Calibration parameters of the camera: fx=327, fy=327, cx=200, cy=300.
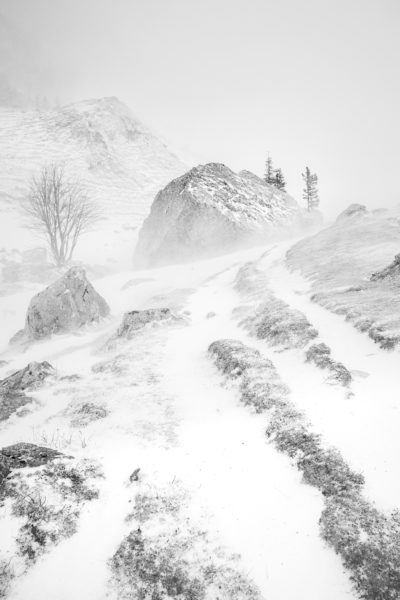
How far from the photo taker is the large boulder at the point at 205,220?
1427 inches

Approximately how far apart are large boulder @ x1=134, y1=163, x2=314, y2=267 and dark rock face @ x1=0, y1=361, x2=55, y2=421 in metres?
25.6

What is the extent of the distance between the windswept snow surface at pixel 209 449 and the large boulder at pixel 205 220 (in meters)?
22.8

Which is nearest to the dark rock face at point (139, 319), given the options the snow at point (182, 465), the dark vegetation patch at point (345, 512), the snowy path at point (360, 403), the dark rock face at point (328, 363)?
the snow at point (182, 465)

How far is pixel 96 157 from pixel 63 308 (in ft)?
213

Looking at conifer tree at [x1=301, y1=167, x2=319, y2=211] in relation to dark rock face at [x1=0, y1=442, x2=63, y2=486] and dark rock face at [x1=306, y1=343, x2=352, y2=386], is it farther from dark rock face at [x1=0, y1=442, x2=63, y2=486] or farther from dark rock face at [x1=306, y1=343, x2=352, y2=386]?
dark rock face at [x1=0, y1=442, x2=63, y2=486]

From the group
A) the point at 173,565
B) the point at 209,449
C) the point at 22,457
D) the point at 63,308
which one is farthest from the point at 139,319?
the point at 173,565

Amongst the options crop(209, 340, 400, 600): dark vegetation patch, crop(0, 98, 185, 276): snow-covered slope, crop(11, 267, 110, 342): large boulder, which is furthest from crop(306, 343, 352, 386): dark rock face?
crop(0, 98, 185, 276): snow-covered slope

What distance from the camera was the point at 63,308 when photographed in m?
20.7

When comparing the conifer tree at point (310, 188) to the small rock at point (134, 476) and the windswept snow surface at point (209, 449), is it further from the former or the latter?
the small rock at point (134, 476)

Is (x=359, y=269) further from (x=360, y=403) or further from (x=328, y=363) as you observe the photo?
(x=360, y=403)

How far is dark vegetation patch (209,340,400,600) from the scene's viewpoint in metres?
3.98

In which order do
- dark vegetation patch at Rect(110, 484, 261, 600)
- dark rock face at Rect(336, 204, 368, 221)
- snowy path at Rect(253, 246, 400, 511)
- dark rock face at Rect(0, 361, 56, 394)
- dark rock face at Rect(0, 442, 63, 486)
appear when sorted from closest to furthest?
dark vegetation patch at Rect(110, 484, 261, 600), snowy path at Rect(253, 246, 400, 511), dark rock face at Rect(0, 442, 63, 486), dark rock face at Rect(0, 361, 56, 394), dark rock face at Rect(336, 204, 368, 221)

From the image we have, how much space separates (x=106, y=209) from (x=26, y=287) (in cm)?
3252

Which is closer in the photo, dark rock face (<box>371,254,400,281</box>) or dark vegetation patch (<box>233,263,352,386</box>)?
dark vegetation patch (<box>233,263,352,386</box>)
